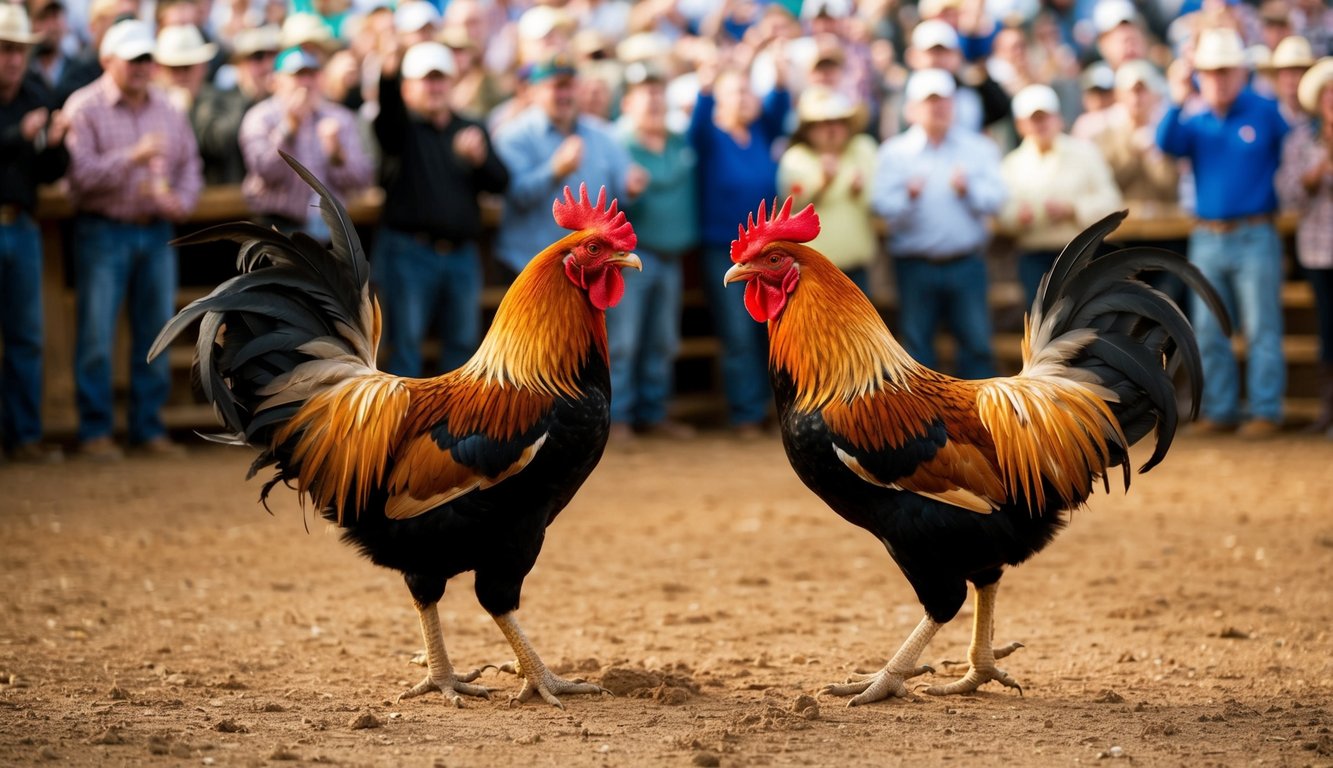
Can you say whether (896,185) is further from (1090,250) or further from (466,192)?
(1090,250)

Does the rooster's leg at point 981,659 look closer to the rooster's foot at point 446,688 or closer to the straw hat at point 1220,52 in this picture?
the rooster's foot at point 446,688

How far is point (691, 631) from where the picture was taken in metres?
6.85

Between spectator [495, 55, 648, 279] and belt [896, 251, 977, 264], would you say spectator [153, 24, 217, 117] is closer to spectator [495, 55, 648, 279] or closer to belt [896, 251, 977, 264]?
spectator [495, 55, 648, 279]

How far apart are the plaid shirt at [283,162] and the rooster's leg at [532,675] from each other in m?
6.01

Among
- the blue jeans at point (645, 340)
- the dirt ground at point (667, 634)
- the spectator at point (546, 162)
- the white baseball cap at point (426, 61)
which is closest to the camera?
the dirt ground at point (667, 634)

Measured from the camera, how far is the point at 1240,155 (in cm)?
A: 1172

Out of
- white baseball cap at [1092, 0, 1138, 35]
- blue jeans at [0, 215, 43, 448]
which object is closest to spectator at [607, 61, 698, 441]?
blue jeans at [0, 215, 43, 448]

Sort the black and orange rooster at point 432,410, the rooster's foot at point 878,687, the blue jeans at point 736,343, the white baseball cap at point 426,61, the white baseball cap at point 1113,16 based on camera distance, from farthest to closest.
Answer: the white baseball cap at point 1113,16 → the blue jeans at point 736,343 → the white baseball cap at point 426,61 → the rooster's foot at point 878,687 → the black and orange rooster at point 432,410

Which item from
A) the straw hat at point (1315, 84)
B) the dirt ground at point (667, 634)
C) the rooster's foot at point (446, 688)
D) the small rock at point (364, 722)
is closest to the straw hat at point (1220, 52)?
the straw hat at point (1315, 84)

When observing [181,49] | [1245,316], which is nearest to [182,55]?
[181,49]

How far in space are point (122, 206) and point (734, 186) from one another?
4.41m

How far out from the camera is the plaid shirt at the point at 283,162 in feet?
36.1

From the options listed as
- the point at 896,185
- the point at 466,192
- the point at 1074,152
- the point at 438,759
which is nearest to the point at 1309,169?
the point at 1074,152

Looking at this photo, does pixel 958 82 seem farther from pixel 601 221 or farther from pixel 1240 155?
pixel 601 221
